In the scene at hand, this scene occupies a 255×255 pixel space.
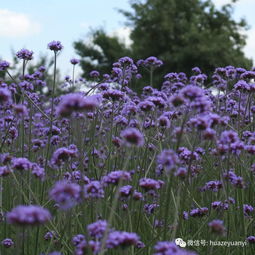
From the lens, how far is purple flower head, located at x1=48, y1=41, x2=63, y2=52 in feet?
13.1

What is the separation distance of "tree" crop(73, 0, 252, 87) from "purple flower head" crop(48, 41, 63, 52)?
2392 centimetres

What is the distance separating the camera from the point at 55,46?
3994 millimetres

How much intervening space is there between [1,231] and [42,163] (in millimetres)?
1735

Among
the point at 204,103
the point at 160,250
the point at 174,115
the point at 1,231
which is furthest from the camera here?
the point at 174,115

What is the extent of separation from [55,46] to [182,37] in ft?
81.6

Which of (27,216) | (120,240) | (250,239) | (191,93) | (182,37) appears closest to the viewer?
(27,216)

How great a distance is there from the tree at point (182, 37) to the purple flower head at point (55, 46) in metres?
23.9

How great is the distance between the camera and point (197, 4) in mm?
31172

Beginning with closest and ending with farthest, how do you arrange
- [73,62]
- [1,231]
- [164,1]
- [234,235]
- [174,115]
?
[234,235], [1,231], [174,115], [73,62], [164,1]

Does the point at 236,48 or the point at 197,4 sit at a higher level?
the point at 197,4

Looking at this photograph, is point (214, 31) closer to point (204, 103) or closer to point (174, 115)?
point (174, 115)

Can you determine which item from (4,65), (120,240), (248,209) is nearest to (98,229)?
(120,240)

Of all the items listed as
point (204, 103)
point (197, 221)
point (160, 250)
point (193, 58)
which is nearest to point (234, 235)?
point (197, 221)

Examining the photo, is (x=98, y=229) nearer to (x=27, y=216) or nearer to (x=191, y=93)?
(x=27, y=216)
